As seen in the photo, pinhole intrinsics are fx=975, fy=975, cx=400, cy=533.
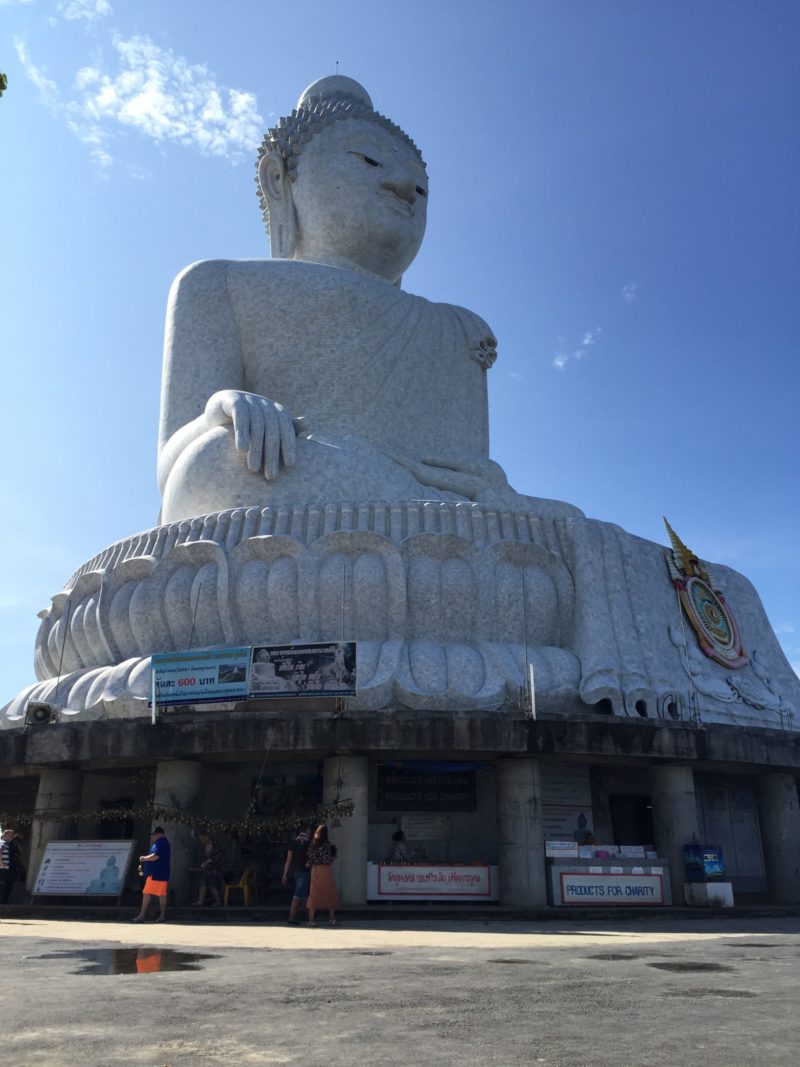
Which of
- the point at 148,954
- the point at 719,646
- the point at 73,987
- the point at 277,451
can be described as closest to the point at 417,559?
the point at 277,451

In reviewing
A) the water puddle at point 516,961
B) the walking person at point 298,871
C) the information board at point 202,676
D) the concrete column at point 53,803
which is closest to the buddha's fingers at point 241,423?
the information board at point 202,676

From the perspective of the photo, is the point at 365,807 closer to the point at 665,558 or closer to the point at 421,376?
the point at 665,558

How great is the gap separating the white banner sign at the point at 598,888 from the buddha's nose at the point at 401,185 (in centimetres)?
1434

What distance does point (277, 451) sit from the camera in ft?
48.7

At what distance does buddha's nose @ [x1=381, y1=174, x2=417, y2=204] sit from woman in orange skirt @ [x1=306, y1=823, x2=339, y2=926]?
48.4 feet

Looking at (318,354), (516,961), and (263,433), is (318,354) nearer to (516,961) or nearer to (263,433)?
(263,433)

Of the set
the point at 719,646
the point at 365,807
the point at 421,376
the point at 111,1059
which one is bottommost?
the point at 111,1059

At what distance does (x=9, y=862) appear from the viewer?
42.4 feet

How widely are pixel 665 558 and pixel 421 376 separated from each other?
20.0 ft

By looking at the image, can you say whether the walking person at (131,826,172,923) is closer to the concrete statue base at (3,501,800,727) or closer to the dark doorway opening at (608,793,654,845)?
the concrete statue base at (3,501,800,727)

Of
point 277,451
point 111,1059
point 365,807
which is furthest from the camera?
point 277,451

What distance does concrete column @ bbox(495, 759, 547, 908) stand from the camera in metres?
11.3

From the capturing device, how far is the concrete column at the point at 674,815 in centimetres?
1231

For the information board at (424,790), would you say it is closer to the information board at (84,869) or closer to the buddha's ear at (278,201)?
the information board at (84,869)
